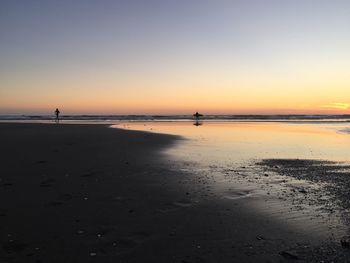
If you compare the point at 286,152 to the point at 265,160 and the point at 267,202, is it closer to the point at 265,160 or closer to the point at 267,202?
the point at 265,160

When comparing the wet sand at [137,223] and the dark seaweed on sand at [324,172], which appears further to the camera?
the dark seaweed on sand at [324,172]

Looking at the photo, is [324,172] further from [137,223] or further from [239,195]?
[137,223]

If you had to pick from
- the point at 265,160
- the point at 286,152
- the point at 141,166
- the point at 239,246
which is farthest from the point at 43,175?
the point at 286,152

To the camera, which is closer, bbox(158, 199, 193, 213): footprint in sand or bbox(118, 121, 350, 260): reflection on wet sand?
bbox(118, 121, 350, 260): reflection on wet sand

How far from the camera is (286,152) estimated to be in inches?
784

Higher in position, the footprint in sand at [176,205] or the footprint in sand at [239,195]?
the footprint in sand at [176,205]

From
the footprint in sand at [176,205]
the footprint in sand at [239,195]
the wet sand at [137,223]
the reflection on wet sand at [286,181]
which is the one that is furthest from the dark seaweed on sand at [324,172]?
the footprint in sand at [176,205]

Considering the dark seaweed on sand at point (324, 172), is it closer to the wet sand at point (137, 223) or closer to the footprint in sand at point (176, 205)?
the wet sand at point (137, 223)

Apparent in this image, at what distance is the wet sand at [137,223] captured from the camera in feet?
19.8

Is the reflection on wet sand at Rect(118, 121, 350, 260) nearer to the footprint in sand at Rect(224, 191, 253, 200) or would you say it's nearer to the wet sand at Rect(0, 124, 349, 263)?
the footprint in sand at Rect(224, 191, 253, 200)

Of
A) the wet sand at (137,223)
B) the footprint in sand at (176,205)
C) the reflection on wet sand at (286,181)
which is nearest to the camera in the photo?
the wet sand at (137,223)

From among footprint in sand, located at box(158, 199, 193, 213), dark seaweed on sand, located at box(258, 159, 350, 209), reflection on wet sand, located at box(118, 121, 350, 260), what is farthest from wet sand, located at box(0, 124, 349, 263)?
dark seaweed on sand, located at box(258, 159, 350, 209)

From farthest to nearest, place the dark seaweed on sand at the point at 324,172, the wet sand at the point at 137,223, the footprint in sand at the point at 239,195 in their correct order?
the dark seaweed on sand at the point at 324,172 → the footprint in sand at the point at 239,195 → the wet sand at the point at 137,223

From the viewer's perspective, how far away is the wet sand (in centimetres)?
603
